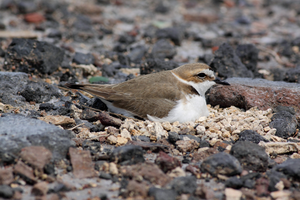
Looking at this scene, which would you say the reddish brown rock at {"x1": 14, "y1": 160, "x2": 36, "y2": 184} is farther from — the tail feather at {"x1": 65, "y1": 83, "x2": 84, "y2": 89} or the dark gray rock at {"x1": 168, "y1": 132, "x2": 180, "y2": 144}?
the tail feather at {"x1": 65, "y1": 83, "x2": 84, "y2": 89}

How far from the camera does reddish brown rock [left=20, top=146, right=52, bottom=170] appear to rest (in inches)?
147

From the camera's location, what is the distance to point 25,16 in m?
10.4

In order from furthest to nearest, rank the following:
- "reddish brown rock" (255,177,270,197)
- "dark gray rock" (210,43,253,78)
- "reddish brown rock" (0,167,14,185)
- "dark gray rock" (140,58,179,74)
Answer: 1. "dark gray rock" (210,43,253,78)
2. "dark gray rock" (140,58,179,74)
3. "reddish brown rock" (255,177,270,197)
4. "reddish brown rock" (0,167,14,185)

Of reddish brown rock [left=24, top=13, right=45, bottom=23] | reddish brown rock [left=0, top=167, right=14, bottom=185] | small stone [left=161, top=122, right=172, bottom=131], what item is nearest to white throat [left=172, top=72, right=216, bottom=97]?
small stone [left=161, top=122, right=172, bottom=131]

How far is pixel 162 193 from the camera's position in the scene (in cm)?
344

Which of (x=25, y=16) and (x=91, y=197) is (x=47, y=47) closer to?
(x=25, y=16)

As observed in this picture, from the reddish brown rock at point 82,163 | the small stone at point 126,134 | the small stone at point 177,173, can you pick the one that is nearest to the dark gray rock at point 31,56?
the small stone at point 126,134

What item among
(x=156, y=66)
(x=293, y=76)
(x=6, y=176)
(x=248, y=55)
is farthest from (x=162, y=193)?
(x=248, y=55)

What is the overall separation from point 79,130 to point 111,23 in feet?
22.0

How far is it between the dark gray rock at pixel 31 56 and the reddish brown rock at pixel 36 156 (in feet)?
11.7

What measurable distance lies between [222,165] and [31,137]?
234cm

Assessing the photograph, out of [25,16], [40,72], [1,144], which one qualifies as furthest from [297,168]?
[25,16]

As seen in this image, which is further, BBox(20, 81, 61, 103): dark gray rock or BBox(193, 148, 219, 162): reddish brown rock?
BBox(20, 81, 61, 103): dark gray rock

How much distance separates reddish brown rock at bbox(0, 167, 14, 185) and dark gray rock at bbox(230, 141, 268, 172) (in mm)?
2689
